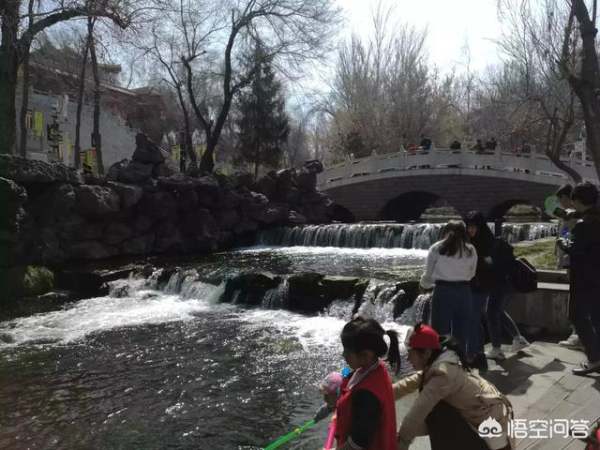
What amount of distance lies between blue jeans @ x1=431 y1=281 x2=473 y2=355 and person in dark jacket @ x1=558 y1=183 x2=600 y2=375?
2.84 feet

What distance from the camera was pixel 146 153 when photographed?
18.7 metres

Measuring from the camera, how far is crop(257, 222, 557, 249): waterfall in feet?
55.6

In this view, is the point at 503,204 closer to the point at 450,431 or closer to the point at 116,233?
the point at 116,233

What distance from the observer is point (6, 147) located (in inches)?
546

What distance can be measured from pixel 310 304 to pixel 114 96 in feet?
121

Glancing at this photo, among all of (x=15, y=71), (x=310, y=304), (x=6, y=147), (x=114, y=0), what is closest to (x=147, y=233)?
(x=6, y=147)

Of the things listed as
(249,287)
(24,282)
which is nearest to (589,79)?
(249,287)

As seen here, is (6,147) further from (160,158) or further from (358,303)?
(358,303)

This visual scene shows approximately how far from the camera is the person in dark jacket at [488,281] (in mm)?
4535

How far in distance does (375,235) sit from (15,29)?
12.4 metres

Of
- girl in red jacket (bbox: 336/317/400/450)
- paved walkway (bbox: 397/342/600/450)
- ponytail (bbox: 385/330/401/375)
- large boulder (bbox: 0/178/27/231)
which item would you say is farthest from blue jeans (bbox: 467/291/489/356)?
large boulder (bbox: 0/178/27/231)

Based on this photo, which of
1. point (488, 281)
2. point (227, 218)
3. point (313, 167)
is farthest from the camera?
point (313, 167)

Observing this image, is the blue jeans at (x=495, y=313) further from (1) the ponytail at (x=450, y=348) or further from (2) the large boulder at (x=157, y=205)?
(2) the large boulder at (x=157, y=205)

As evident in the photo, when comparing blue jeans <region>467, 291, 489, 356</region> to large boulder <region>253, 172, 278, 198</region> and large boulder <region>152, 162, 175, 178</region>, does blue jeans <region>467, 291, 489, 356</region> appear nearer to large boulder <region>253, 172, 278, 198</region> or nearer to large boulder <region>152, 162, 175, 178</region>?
large boulder <region>152, 162, 175, 178</region>
